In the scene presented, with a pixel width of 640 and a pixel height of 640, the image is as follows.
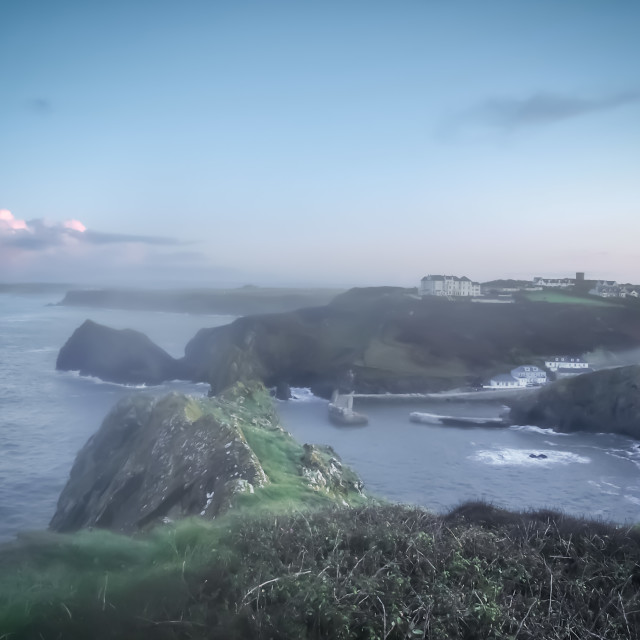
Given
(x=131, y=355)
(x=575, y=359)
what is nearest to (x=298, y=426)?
(x=131, y=355)

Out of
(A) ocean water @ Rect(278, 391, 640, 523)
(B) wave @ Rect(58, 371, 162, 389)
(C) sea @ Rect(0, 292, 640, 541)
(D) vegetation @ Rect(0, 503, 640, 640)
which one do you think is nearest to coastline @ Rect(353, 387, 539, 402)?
(C) sea @ Rect(0, 292, 640, 541)

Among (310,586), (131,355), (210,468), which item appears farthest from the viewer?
(131,355)

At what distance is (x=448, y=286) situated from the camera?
6122 centimetres

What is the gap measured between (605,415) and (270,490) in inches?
1121

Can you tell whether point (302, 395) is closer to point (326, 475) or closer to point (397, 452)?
point (397, 452)

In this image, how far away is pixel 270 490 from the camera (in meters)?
8.85

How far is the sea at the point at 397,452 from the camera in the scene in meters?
18.6

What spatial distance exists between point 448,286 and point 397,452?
38.5 m

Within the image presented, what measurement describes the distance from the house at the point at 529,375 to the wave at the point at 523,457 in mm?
16254

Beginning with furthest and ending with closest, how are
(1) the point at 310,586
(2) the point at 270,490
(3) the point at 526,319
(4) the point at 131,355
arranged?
(3) the point at 526,319, (4) the point at 131,355, (2) the point at 270,490, (1) the point at 310,586

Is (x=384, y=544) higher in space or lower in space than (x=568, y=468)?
higher

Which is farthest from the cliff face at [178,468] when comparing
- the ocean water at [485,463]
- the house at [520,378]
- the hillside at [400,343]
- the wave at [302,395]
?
the house at [520,378]

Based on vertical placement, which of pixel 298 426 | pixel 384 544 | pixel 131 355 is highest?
pixel 384 544

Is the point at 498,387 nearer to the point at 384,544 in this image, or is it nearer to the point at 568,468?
the point at 568,468
